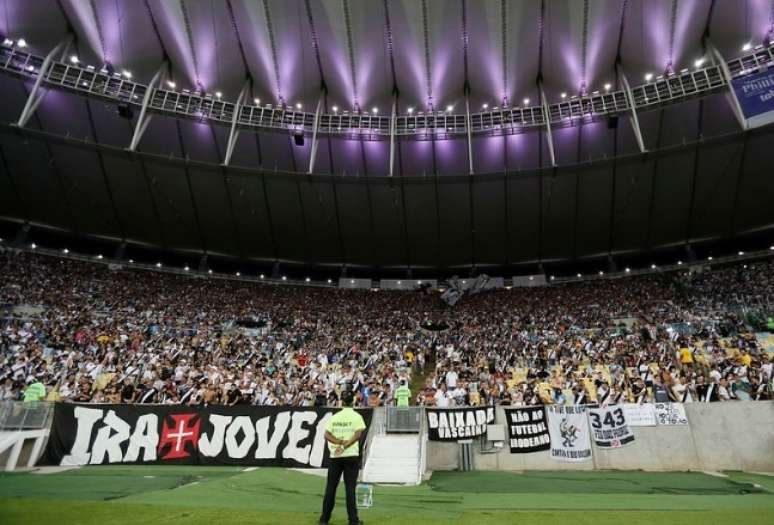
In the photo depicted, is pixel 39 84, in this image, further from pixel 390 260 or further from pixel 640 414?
pixel 640 414

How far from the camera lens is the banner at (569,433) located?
36.7ft

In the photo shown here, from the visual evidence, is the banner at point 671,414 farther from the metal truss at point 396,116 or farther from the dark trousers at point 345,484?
the metal truss at point 396,116

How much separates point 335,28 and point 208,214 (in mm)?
18828

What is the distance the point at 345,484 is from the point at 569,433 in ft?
27.9

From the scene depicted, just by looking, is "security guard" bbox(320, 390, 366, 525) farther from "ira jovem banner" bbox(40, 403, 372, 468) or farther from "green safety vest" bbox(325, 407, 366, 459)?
"ira jovem banner" bbox(40, 403, 372, 468)

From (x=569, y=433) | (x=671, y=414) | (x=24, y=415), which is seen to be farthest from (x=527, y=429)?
(x=24, y=415)

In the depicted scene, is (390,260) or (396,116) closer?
(396,116)

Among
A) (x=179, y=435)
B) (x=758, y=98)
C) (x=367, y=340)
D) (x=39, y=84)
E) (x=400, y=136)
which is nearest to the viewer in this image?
(x=179, y=435)

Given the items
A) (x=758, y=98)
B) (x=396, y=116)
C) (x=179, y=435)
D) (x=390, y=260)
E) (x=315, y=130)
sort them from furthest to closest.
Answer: (x=390, y=260) → (x=396, y=116) → (x=315, y=130) → (x=758, y=98) → (x=179, y=435)

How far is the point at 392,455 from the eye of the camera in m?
10.3

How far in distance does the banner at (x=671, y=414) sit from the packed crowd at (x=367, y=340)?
0.60m

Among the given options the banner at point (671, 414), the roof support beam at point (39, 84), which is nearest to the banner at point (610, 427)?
the banner at point (671, 414)

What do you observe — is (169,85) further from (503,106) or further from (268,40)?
(503,106)

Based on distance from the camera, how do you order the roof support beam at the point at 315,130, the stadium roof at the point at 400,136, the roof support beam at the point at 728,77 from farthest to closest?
1. the roof support beam at the point at 315,130
2. the stadium roof at the point at 400,136
3. the roof support beam at the point at 728,77
